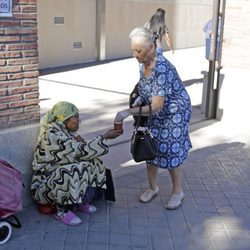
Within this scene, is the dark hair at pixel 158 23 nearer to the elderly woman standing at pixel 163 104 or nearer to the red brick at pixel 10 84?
the elderly woman standing at pixel 163 104

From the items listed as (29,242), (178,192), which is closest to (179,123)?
(178,192)

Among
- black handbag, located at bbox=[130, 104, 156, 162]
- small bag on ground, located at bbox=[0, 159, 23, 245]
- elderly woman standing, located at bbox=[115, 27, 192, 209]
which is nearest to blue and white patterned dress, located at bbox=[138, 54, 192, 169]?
elderly woman standing, located at bbox=[115, 27, 192, 209]

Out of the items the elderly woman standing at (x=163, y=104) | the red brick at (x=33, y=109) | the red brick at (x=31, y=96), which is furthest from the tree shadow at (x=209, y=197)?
the red brick at (x=31, y=96)

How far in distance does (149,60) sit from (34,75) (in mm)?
928

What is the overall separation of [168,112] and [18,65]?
1.23 m

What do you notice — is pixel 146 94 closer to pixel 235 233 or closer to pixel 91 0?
pixel 235 233

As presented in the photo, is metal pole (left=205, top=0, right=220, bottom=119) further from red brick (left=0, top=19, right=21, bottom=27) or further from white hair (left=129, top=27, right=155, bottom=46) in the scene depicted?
red brick (left=0, top=19, right=21, bottom=27)

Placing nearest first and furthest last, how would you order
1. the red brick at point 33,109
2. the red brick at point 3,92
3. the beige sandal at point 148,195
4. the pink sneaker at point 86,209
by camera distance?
the red brick at point 3,92 → the red brick at point 33,109 → the pink sneaker at point 86,209 → the beige sandal at point 148,195

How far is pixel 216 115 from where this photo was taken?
732 cm

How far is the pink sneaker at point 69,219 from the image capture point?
3.80 metres

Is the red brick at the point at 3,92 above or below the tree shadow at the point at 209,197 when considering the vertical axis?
above

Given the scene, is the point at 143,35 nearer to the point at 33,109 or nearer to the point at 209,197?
the point at 33,109

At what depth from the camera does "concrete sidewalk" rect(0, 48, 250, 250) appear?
11.8 feet

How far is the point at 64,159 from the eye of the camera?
373cm
